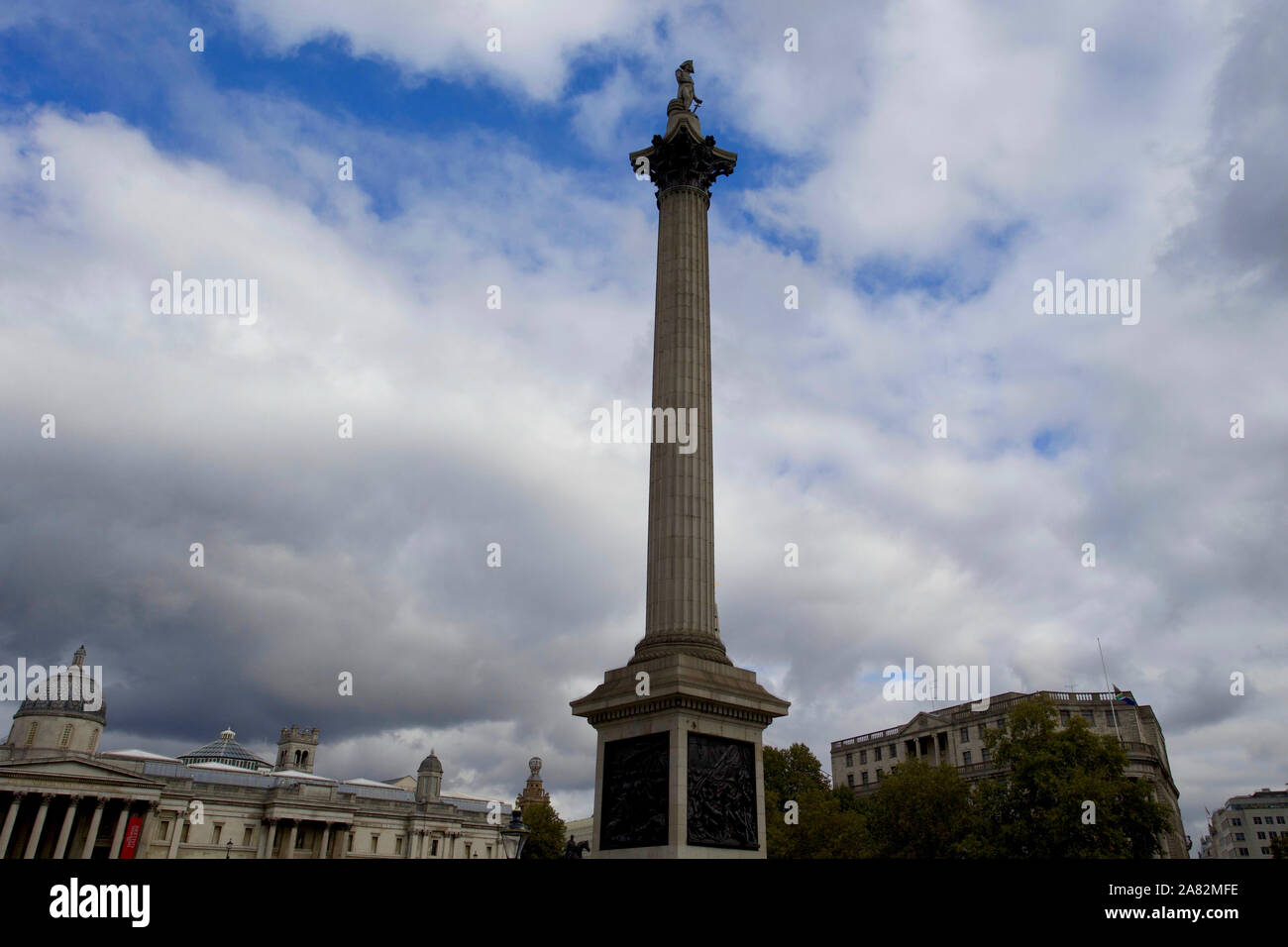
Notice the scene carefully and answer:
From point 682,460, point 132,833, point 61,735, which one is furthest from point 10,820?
point 682,460

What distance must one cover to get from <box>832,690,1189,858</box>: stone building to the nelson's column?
39.7 meters

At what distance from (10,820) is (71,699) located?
13.1 meters

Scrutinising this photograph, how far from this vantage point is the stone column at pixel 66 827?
74.2 metres

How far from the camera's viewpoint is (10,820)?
7225 cm

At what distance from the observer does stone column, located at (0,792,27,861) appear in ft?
236

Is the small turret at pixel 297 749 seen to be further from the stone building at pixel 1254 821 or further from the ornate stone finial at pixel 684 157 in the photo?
the stone building at pixel 1254 821

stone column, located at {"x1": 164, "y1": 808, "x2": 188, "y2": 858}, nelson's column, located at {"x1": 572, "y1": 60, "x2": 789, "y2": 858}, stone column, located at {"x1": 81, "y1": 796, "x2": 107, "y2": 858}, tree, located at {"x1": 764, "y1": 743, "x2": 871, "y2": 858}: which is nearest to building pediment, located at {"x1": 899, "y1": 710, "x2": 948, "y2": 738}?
tree, located at {"x1": 764, "y1": 743, "x2": 871, "y2": 858}

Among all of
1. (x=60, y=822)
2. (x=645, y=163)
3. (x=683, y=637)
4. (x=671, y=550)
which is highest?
(x=645, y=163)

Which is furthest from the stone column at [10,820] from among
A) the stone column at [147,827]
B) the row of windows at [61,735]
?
the stone column at [147,827]

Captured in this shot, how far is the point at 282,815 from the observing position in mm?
85500
